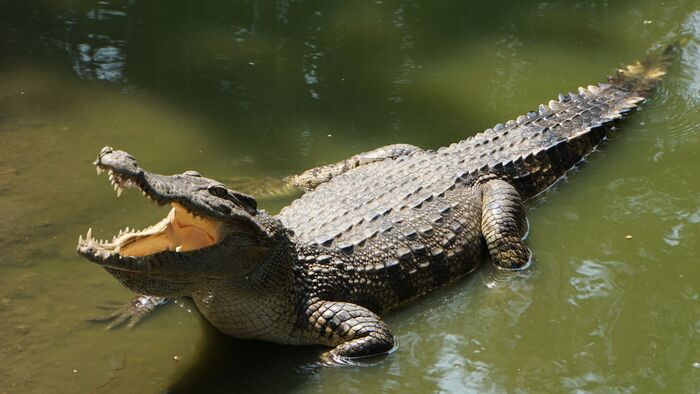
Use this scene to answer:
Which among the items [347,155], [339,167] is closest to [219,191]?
[339,167]

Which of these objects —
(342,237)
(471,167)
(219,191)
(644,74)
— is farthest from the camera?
(644,74)

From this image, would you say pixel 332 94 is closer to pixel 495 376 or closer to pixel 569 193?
pixel 569 193

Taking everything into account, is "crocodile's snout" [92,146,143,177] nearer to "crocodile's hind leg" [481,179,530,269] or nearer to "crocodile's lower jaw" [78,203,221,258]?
"crocodile's lower jaw" [78,203,221,258]

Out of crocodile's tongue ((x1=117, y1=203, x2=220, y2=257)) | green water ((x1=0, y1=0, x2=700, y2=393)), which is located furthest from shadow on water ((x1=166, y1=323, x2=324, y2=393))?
crocodile's tongue ((x1=117, y1=203, x2=220, y2=257))

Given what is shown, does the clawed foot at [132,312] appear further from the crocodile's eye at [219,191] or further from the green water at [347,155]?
the crocodile's eye at [219,191]

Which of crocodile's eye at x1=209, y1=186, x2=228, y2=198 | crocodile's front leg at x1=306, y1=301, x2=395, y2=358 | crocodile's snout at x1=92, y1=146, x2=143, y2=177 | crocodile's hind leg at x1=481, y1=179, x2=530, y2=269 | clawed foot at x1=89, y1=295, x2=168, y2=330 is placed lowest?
clawed foot at x1=89, y1=295, x2=168, y2=330

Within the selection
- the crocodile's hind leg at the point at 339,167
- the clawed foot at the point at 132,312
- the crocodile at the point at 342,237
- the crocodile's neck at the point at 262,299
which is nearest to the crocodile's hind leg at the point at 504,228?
the crocodile at the point at 342,237

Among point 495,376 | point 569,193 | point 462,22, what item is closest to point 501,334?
point 495,376

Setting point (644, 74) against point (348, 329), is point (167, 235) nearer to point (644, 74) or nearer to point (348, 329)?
point (348, 329)
